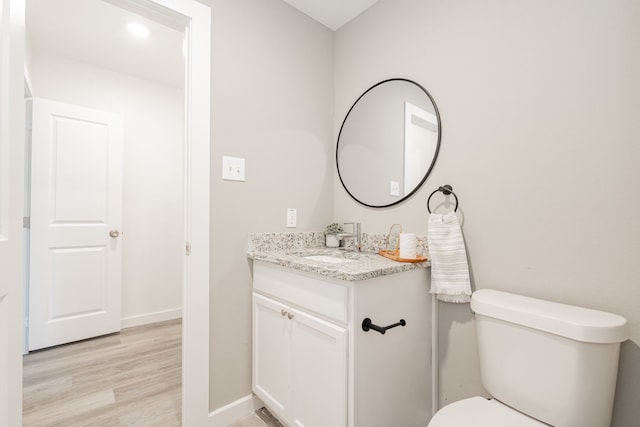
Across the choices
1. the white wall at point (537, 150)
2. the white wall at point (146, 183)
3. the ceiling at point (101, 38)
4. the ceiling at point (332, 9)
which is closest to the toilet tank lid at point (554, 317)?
the white wall at point (537, 150)

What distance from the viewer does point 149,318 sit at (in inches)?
115

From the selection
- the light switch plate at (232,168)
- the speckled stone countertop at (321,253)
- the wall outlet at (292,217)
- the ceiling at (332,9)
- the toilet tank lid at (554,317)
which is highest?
the ceiling at (332,9)

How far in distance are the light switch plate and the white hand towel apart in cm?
101

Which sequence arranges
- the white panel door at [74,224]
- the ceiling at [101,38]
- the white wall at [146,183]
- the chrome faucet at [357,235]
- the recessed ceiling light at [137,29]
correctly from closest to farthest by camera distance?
the chrome faucet at [357,235], the ceiling at [101,38], the recessed ceiling light at [137,29], the white panel door at [74,224], the white wall at [146,183]

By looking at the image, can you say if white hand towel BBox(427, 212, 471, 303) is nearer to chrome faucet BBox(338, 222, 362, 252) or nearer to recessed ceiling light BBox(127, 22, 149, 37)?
chrome faucet BBox(338, 222, 362, 252)

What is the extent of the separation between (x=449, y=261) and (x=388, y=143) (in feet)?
2.43

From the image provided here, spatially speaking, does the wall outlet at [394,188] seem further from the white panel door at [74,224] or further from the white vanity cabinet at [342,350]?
the white panel door at [74,224]

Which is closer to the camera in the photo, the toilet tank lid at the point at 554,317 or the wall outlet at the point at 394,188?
the toilet tank lid at the point at 554,317

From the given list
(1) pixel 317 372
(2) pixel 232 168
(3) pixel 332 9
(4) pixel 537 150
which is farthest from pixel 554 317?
(3) pixel 332 9

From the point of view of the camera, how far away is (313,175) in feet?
6.25

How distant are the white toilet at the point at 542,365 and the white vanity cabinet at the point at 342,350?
0.26 metres

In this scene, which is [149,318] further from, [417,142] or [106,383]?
[417,142]

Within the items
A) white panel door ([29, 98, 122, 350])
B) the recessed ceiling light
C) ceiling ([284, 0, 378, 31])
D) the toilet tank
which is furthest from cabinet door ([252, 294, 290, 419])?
the recessed ceiling light

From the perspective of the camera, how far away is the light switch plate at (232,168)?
1520 mm
